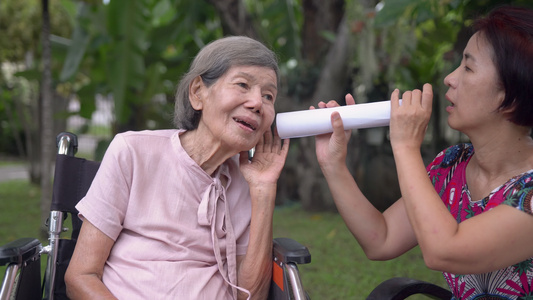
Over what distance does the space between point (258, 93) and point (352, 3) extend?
3537 millimetres

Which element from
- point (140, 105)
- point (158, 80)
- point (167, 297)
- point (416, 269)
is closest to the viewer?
point (167, 297)

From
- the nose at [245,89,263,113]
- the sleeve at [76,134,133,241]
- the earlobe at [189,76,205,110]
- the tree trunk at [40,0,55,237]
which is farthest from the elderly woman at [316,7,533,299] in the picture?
the tree trunk at [40,0,55,237]

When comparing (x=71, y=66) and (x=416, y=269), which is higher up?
(x=71, y=66)

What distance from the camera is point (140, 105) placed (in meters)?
6.66

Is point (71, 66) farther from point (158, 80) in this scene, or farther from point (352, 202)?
point (352, 202)

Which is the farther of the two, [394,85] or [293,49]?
[293,49]

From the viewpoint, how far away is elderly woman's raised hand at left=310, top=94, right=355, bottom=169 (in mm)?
1691

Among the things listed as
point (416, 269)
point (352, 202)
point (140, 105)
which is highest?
point (140, 105)

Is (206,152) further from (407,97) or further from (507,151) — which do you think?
(507,151)

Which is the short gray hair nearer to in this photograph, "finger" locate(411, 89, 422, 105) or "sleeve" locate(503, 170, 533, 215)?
"finger" locate(411, 89, 422, 105)

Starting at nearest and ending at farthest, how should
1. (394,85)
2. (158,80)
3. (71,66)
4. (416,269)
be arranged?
1. (416,269)
2. (71,66)
3. (394,85)
4. (158,80)

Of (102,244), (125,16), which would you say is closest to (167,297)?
(102,244)

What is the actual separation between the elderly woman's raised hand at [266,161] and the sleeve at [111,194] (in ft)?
1.36

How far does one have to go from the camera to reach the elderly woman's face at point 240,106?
1715 millimetres
